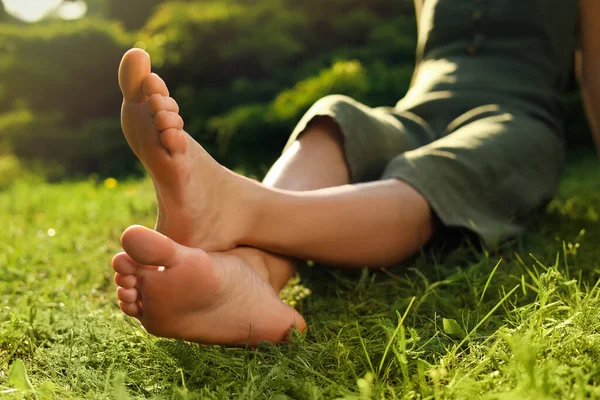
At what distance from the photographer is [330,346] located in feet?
2.75

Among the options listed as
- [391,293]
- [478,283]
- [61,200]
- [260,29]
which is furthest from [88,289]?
[260,29]

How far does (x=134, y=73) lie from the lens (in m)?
0.81

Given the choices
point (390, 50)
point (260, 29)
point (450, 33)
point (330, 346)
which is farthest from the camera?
point (260, 29)

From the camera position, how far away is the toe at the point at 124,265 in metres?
0.77

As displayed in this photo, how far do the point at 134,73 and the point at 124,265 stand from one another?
0.27m

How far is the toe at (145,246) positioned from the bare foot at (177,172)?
0.12 metres

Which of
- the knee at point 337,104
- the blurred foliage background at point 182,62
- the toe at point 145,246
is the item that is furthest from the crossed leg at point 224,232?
the blurred foliage background at point 182,62

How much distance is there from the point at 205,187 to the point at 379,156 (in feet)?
1.72

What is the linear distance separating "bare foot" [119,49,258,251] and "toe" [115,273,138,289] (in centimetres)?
12

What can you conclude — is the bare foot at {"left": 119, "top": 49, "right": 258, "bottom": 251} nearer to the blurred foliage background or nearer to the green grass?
the green grass

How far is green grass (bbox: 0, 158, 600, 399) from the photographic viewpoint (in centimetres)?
69

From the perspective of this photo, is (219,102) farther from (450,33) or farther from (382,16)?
(450,33)

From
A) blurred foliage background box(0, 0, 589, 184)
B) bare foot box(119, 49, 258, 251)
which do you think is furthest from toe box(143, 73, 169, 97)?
blurred foliage background box(0, 0, 589, 184)

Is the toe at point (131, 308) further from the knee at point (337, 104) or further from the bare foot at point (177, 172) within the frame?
the knee at point (337, 104)
